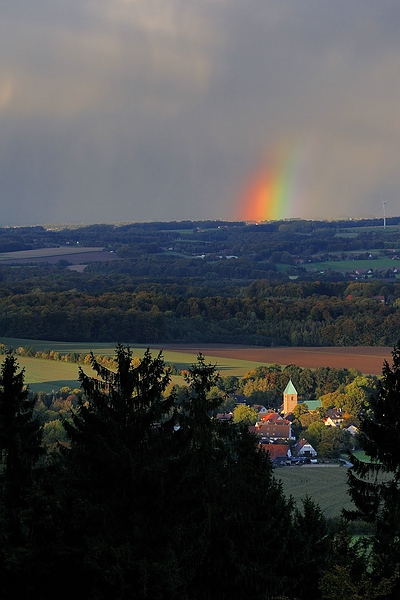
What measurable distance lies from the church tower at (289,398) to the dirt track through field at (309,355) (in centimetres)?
672

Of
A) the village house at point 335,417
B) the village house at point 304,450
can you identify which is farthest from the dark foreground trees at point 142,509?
the village house at point 335,417

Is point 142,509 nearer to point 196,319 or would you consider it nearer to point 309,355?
point 309,355

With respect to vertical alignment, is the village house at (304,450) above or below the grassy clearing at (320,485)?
above

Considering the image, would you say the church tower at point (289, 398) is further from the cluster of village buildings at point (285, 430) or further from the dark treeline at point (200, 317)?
the dark treeline at point (200, 317)

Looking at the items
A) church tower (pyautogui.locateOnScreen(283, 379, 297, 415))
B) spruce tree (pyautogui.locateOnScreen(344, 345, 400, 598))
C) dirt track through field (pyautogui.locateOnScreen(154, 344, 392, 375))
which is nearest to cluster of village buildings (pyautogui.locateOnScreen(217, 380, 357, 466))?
church tower (pyautogui.locateOnScreen(283, 379, 297, 415))

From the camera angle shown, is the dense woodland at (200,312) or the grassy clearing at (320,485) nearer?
the grassy clearing at (320,485)

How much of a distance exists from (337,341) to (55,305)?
28137 mm

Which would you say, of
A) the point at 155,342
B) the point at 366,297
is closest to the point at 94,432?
the point at 155,342

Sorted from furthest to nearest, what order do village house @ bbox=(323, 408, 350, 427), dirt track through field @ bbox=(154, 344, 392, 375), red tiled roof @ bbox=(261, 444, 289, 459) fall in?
dirt track through field @ bbox=(154, 344, 392, 375) → village house @ bbox=(323, 408, 350, 427) → red tiled roof @ bbox=(261, 444, 289, 459)

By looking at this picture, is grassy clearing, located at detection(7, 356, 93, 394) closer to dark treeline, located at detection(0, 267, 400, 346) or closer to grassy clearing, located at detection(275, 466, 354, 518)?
grassy clearing, located at detection(275, 466, 354, 518)

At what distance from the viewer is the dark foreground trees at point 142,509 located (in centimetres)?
1312

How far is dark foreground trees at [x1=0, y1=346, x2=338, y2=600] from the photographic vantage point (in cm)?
1312

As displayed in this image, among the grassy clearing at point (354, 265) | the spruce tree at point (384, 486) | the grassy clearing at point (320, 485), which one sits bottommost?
the grassy clearing at point (320, 485)

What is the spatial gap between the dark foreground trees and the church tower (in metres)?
46.1
